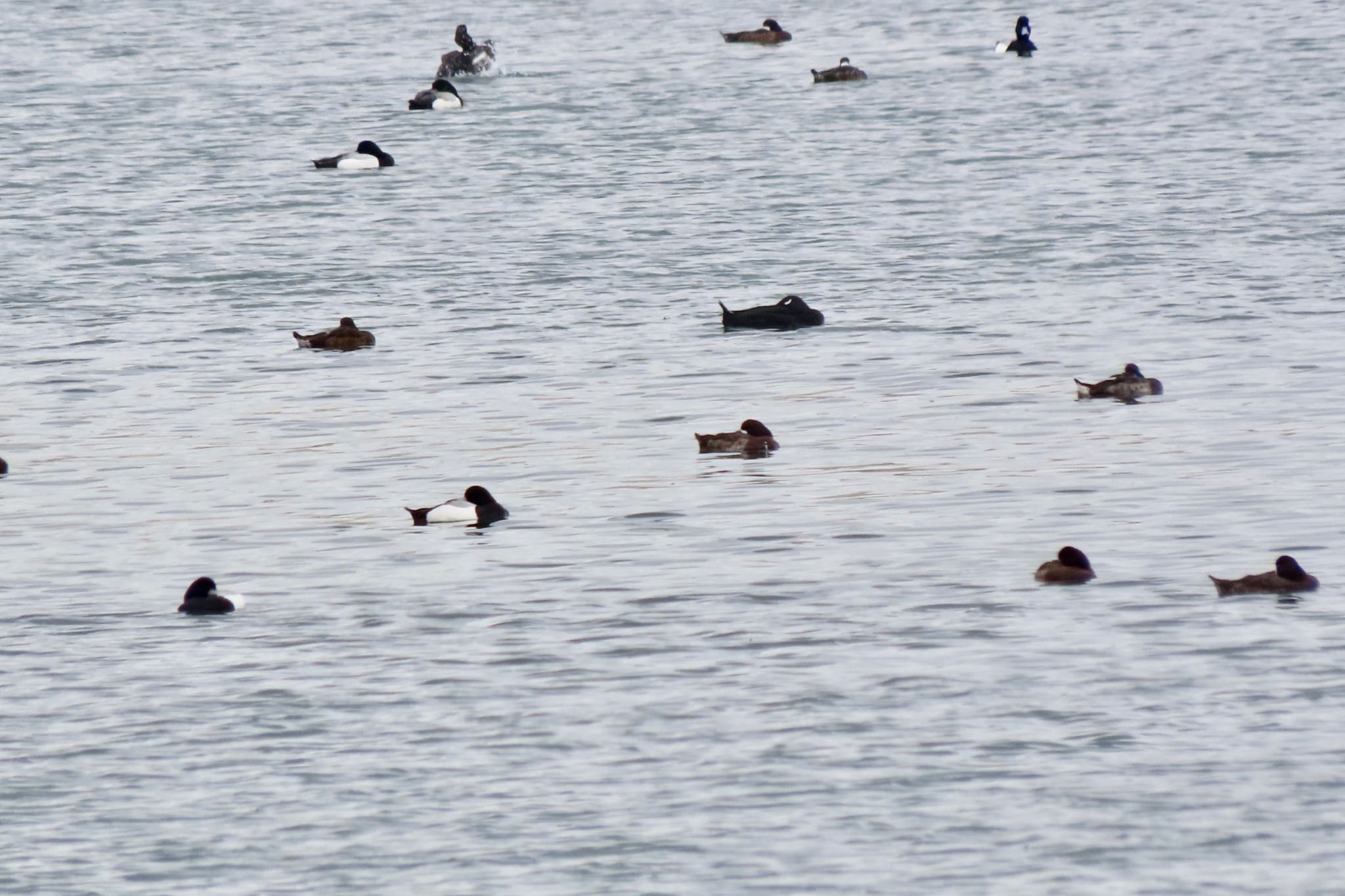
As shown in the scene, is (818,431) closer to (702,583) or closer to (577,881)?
(702,583)

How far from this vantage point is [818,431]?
25.7 m

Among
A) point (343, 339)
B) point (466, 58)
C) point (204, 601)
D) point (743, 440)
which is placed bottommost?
point (204, 601)

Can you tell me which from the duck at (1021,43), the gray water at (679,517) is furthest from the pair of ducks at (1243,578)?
the duck at (1021,43)

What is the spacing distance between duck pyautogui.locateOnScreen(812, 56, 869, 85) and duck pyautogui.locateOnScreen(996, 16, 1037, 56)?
5636 millimetres

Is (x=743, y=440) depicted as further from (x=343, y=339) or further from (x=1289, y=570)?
(x=343, y=339)

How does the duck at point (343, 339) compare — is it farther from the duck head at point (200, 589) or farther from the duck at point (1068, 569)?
the duck at point (1068, 569)

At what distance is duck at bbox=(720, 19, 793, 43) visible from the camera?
67000 mm

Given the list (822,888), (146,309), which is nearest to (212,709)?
(822,888)

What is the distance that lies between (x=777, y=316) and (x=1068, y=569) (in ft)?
41.4

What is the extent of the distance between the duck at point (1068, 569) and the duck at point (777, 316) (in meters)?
12.4

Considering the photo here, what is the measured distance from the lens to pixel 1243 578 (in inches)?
741

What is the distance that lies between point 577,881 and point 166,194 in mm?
34351

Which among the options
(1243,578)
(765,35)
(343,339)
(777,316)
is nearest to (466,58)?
(765,35)

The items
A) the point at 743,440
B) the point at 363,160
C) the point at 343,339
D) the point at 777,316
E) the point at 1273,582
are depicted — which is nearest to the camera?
the point at 1273,582
